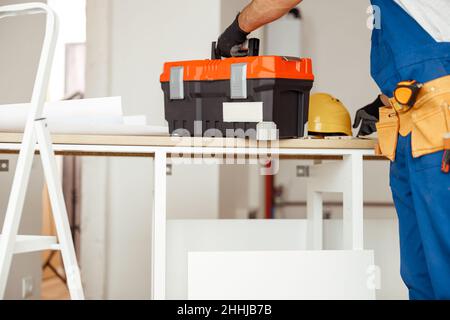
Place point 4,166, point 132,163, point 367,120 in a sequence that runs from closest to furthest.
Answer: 1. point 367,120
2. point 4,166
3. point 132,163

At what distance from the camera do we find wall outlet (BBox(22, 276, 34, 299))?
2.90 metres

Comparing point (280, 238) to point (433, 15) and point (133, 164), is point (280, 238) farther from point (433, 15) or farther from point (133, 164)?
point (133, 164)

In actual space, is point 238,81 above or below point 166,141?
above

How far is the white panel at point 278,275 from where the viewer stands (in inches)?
64.0

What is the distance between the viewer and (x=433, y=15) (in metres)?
1.37

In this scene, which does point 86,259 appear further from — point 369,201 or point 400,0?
point 400,0

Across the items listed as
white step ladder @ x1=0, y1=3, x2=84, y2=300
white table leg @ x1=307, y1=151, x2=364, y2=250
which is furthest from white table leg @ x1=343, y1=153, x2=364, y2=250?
white step ladder @ x1=0, y1=3, x2=84, y2=300

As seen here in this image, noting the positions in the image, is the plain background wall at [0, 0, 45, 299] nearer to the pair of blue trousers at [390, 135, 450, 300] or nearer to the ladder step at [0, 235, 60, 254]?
the ladder step at [0, 235, 60, 254]

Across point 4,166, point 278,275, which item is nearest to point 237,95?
point 278,275

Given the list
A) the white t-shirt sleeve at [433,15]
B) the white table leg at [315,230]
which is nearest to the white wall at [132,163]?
the white table leg at [315,230]

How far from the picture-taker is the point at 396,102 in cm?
143

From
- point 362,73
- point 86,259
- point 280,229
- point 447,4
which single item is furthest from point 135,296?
point 447,4

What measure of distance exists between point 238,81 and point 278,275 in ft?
1.75
